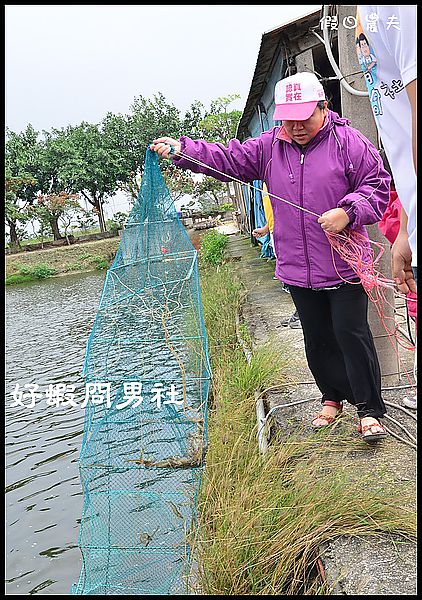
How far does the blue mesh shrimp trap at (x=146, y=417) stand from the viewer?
336 centimetres

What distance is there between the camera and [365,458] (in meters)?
3.16

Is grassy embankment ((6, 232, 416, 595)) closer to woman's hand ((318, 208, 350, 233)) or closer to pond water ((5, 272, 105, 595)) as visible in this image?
woman's hand ((318, 208, 350, 233))

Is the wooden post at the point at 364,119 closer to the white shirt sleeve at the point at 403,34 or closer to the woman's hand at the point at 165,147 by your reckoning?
the woman's hand at the point at 165,147

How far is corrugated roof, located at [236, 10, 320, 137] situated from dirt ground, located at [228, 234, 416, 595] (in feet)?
9.67

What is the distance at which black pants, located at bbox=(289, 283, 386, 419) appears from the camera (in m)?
3.22

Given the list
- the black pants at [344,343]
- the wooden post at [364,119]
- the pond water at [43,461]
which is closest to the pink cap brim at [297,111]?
the black pants at [344,343]

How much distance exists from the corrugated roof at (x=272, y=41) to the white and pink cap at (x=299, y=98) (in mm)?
3806

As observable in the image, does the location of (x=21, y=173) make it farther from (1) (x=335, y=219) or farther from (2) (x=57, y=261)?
(1) (x=335, y=219)

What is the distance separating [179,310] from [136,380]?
862 millimetres

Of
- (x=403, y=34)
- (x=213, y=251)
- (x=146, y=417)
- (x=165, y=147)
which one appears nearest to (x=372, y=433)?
(x=146, y=417)

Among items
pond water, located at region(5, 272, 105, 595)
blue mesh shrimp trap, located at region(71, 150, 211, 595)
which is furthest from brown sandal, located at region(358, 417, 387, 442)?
pond water, located at region(5, 272, 105, 595)

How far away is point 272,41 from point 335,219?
4.84m

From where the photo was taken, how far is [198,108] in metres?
39.5

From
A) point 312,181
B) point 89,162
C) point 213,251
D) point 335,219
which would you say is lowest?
point 213,251
